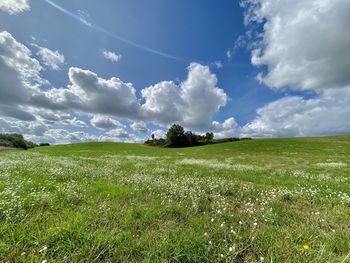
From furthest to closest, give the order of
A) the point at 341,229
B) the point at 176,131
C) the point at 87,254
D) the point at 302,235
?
1. the point at 176,131
2. the point at 341,229
3. the point at 302,235
4. the point at 87,254

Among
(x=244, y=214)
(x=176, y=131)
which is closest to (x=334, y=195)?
(x=244, y=214)

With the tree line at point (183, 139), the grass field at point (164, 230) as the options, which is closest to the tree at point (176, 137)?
the tree line at point (183, 139)

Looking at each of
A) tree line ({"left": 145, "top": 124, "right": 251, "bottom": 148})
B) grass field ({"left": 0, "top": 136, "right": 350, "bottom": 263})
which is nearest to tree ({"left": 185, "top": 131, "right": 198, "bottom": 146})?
tree line ({"left": 145, "top": 124, "right": 251, "bottom": 148})

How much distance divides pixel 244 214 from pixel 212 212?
38.1 inches

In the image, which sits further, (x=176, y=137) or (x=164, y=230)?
(x=176, y=137)

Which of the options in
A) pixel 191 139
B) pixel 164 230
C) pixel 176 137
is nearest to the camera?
pixel 164 230

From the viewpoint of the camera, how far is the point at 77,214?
5.01m

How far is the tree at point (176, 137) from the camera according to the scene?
111 metres

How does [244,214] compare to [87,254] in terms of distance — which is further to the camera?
[244,214]

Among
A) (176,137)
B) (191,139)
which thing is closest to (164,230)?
(176,137)

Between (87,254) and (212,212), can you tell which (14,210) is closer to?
(87,254)

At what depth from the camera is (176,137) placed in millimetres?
Result: 111250

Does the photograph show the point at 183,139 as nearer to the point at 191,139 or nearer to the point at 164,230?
the point at 191,139

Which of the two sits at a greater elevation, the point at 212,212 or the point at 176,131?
the point at 176,131
